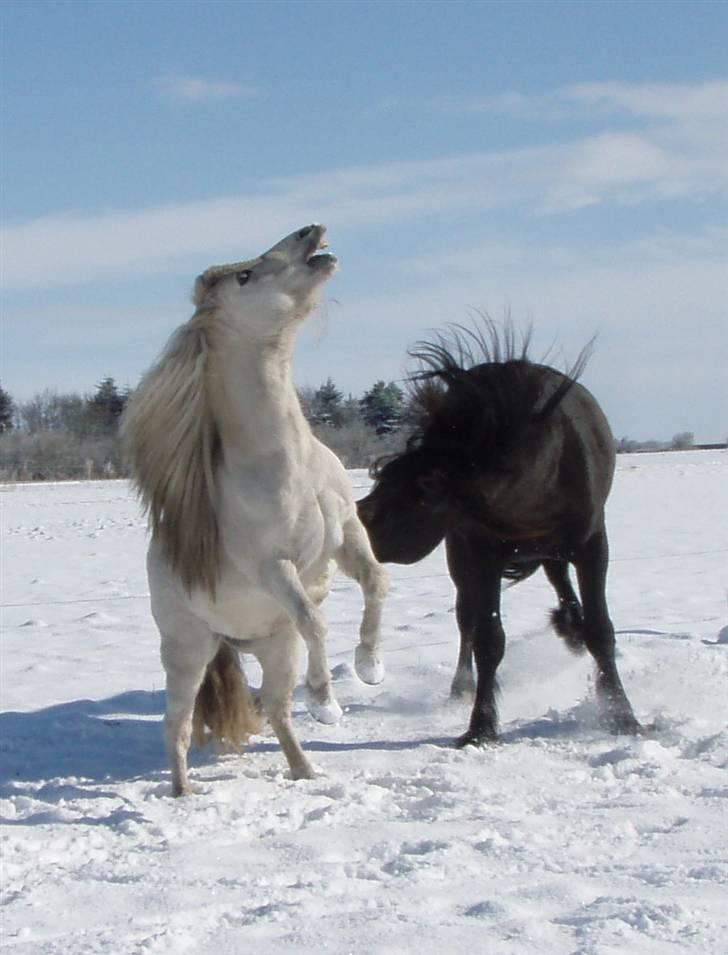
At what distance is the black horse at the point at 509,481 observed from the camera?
581 centimetres

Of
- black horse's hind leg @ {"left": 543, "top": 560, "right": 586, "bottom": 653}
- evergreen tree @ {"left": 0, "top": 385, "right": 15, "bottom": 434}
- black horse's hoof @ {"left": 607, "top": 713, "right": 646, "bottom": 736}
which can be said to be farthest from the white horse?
evergreen tree @ {"left": 0, "top": 385, "right": 15, "bottom": 434}

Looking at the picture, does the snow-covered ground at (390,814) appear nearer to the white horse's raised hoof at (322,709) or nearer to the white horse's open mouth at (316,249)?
the white horse's raised hoof at (322,709)

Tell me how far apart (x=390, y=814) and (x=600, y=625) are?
1914mm

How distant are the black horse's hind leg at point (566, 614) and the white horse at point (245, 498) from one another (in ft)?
5.89

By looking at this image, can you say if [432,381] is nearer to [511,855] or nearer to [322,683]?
[322,683]

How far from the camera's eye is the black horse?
5.81 meters

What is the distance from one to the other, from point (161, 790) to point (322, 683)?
33.3 inches

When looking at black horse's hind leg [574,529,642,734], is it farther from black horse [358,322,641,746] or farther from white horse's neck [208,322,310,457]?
white horse's neck [208,322,310,457]

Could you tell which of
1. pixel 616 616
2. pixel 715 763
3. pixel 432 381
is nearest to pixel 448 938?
pixel 715 763

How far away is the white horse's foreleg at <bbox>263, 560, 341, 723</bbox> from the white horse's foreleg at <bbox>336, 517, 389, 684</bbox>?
26 cm

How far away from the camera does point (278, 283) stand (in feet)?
15.2

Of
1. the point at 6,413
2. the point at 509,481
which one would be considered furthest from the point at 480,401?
the point at 6,413

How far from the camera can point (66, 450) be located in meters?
51.2

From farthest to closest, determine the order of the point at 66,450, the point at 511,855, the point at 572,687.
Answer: the point at 66,450
the point at 572,687
the point at 511,855
